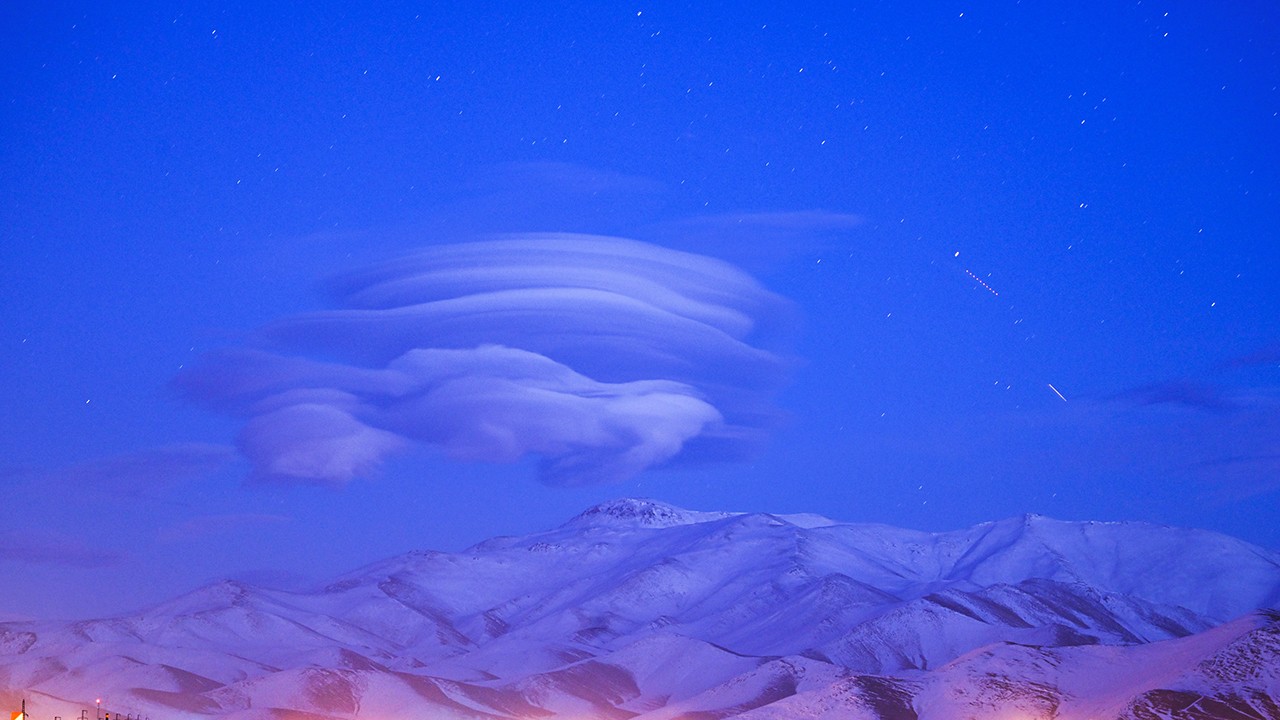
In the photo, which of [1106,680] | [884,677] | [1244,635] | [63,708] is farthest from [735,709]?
[63,708]

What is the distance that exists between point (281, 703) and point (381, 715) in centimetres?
1413

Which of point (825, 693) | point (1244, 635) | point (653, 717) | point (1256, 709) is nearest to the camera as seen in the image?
point (1256, 709)

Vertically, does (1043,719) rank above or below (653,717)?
below

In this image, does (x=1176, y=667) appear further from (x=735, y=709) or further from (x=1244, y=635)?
(x=735, y=709)

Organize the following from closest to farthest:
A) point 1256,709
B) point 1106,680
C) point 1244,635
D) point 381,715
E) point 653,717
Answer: point 1256,709 < point 1244,635 < point 1106,680 < point 653,717 < point 381,715

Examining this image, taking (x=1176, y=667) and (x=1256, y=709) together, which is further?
(x=1176, y=667)

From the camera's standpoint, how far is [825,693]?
154000mm

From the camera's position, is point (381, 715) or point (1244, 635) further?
point (381, 715)

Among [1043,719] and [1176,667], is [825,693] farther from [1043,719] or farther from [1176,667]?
[1176,667]

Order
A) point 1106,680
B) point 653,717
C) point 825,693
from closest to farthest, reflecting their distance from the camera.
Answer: point 1106,680
point 825,693
point 653,717

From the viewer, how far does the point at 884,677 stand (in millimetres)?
157500

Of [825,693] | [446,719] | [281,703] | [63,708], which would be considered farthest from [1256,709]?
[63,708]

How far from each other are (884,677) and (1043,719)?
27777 mm

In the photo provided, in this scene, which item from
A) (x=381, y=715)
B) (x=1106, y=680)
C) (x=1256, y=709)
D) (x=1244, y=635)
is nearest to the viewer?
(x=1256, y=709)
